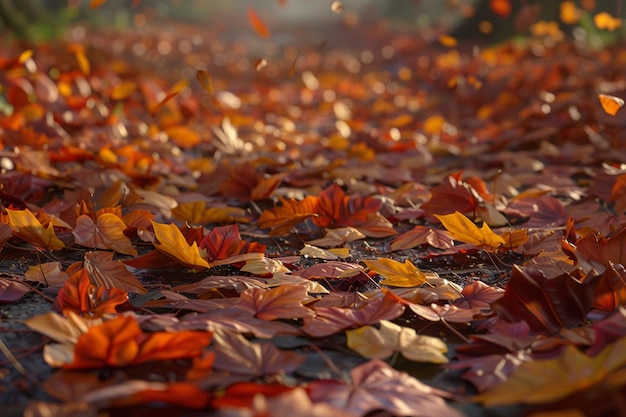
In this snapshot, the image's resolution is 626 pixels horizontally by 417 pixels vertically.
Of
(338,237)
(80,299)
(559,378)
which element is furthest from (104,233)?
(559,378)

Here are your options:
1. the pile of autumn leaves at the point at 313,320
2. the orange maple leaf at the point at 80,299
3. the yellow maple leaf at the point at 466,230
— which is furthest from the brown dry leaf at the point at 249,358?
the yellow maple leaf at the point at 466,230

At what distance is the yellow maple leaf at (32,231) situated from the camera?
133 cm

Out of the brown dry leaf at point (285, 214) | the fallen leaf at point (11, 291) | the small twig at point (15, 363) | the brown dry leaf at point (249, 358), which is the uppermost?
the small twig at point (15, 363)

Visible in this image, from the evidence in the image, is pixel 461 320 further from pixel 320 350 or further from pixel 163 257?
pixel 163 257

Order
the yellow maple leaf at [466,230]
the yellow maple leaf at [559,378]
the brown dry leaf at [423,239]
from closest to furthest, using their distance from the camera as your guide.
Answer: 1. the yellow maple leaf at [559,378]
2. the yellow maple leaf at [466,230]
3. the brown dry leaf at [423,239]

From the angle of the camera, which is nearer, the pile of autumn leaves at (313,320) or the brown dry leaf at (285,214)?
the pile of autumn leaves at (313,320)

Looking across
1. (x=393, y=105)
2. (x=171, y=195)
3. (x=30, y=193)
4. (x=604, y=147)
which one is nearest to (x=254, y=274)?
(x=171, y=195)

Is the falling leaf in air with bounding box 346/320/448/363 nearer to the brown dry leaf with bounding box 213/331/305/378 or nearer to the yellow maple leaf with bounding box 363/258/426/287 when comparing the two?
the brown dry leaf with bounding box 213/331/305/378

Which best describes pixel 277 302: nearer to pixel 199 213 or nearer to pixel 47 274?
pixel 47 274

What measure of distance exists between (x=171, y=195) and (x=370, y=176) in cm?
73

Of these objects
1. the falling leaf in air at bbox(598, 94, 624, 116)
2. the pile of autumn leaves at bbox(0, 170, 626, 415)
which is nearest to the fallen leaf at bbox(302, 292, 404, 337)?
the pile of autumn leaves at bbox(0, 170, 626, 415)

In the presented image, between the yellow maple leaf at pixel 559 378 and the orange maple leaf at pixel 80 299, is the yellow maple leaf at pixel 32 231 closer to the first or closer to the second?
the orange maple leaf at pixel 80 299

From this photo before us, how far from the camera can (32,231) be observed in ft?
4.49

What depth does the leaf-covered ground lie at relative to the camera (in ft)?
2.71
